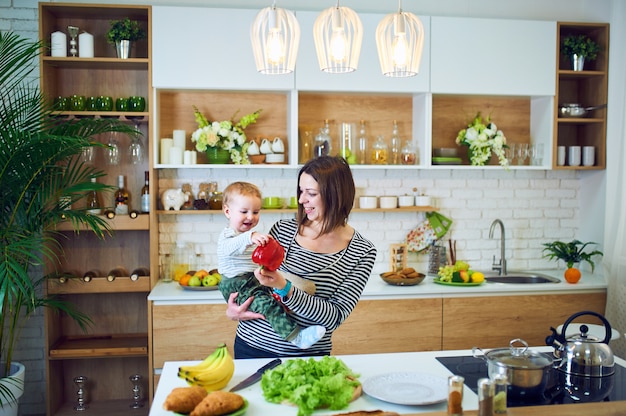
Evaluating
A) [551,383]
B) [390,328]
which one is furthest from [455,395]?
[390,328]

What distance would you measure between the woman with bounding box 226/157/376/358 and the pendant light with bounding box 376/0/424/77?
1.35 ft

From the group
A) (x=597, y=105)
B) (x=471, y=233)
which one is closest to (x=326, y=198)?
(x=471, y=233)

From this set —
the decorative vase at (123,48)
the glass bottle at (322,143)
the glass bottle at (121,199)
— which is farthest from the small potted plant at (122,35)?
the glass bottle at (322,143)

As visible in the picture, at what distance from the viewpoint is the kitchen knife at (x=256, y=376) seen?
2167 millimetres

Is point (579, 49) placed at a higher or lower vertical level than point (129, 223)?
higher

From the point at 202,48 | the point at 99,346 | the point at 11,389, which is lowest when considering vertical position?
the point at 11,389

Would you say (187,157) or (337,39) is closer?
(337,39)

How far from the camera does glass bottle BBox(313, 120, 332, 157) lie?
174 inches

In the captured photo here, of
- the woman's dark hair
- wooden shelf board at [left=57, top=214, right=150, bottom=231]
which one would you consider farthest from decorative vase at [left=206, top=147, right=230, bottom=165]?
the woman's dark hair

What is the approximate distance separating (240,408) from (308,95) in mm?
2974

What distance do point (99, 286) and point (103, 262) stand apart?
28cm

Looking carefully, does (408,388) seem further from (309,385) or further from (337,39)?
(337,39)

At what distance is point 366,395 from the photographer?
2.15 meters

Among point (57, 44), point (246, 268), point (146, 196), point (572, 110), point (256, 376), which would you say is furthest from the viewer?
point (572, 110)
